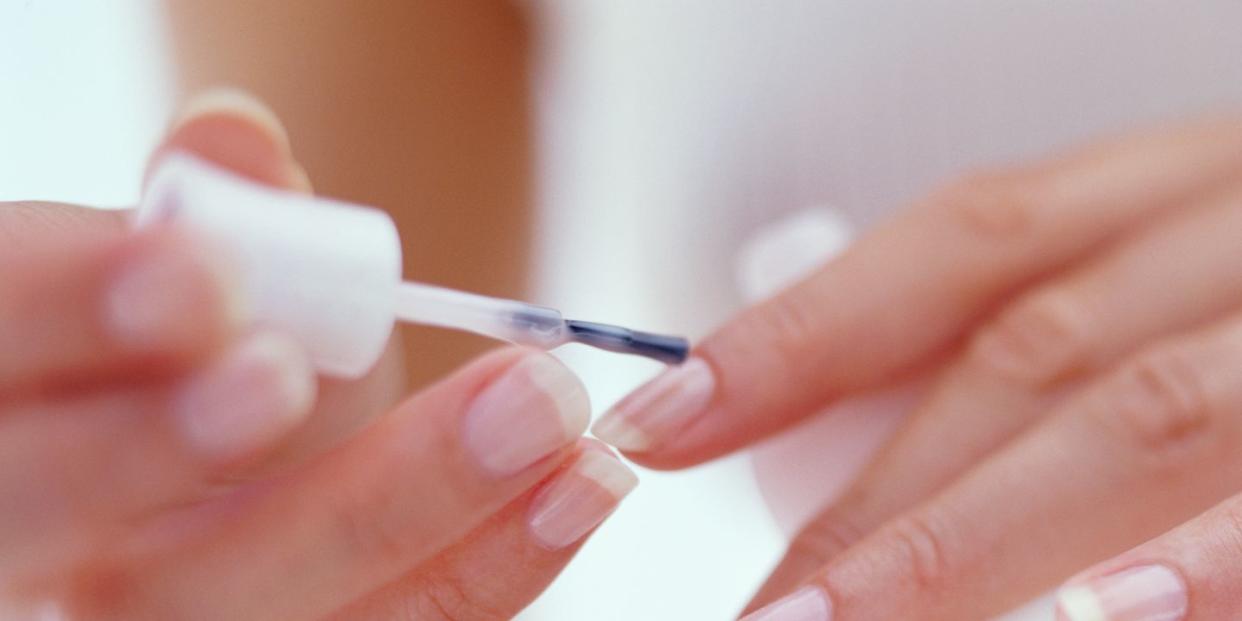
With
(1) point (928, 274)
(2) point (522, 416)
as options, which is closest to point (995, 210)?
(1) point (928, 274)

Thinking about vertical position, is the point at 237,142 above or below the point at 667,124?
below

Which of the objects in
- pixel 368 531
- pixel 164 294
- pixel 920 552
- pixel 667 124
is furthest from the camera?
pixel 667 124

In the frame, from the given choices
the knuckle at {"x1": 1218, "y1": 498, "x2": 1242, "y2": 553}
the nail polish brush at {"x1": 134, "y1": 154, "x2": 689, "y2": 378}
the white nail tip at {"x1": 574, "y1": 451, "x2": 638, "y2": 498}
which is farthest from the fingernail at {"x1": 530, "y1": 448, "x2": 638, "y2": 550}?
the knuckle at {"x1": 1218, "y1": 498, "x2": 1242, "y2": 553}

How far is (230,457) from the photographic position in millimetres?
328

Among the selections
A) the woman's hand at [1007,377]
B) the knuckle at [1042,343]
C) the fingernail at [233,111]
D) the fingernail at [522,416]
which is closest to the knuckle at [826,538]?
the woman's hand at [1007,377]

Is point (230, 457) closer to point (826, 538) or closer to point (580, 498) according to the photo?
point (580, 498)

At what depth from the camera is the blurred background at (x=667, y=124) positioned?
76 centimetres

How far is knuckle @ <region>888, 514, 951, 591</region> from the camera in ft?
1.70

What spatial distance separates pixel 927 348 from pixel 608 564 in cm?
37

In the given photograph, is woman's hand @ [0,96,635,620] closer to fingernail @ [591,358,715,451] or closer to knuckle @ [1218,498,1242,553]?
fingernail @ [591,358,715,451]

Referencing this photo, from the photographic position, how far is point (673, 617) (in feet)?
2.80

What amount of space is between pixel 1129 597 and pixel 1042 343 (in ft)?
0.66

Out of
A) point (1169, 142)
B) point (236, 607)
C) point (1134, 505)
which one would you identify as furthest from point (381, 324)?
point (1169, 142)

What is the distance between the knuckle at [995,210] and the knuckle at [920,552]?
0.66 ft
